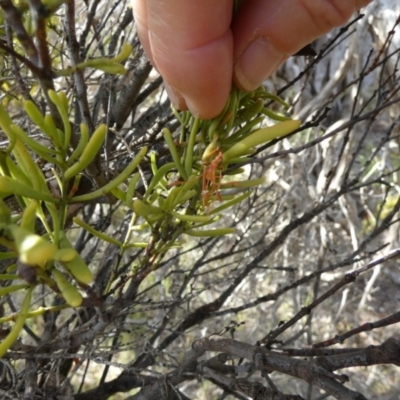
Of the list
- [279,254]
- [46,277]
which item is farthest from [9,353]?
[279,254]

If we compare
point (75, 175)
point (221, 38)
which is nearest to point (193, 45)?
point (221, 38)

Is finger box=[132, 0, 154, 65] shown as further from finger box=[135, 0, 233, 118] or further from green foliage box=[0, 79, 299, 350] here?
green foliage box=[0, 79, 299, 350]

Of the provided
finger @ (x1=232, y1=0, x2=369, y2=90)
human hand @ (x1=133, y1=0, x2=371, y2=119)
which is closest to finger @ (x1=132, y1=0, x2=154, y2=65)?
human hand @ (x1=133, y1=0, x2=371, y2=119)

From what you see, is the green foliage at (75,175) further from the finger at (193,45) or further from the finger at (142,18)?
the finger at (142,18)

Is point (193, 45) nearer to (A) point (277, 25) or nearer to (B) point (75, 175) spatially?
(A) point (277, 25)

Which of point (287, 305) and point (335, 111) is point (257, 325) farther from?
point (335, 111)

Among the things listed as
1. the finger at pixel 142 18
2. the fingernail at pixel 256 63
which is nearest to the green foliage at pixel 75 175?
the fingernail at pixel 256 63

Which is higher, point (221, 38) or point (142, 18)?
point (142, 18)
